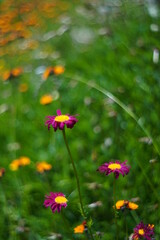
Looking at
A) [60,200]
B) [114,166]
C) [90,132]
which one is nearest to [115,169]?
[114,166]

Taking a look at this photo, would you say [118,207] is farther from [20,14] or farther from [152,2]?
[20,14]

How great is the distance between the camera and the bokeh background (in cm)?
151

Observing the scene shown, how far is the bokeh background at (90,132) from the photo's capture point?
1.51 m

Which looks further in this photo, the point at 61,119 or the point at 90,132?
the point at 90,132

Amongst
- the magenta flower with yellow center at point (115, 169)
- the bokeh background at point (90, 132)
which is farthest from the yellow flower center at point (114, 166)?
the bokeh background at point (90, 132)

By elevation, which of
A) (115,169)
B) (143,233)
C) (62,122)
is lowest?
(143,233)

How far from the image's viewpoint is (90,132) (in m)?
2.07

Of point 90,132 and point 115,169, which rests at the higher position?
point 90,132

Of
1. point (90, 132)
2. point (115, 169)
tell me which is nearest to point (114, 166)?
point (115, 169)

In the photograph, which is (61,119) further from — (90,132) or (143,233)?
(90,132)

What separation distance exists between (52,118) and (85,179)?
0.77 m

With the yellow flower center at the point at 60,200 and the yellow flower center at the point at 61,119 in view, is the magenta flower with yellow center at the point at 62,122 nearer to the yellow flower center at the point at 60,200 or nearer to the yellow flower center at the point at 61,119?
the yellow flower center at the point at 61,119

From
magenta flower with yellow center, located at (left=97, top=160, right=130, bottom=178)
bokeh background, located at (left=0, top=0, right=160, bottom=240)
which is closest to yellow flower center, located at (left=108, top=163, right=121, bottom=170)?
magenta flower with yellow center, located at (left=97, top=160, right=130, bottom=178)

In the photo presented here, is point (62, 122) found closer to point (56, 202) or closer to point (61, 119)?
point (61, 119)
